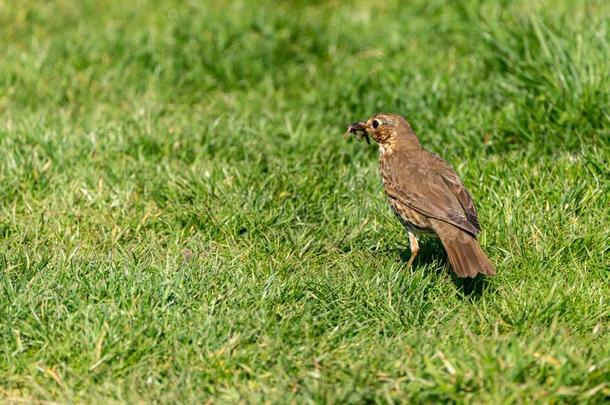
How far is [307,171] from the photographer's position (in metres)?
6.70

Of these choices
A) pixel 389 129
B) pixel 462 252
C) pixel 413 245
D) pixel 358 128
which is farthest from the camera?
pixel 358 128

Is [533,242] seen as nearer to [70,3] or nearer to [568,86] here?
[568,86]

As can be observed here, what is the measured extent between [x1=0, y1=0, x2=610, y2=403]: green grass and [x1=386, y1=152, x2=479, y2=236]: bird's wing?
0.31 metres

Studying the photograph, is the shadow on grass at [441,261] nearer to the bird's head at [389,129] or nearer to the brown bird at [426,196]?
the brown bird at [426,196]

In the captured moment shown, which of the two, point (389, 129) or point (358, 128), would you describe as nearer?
point (389, 129)

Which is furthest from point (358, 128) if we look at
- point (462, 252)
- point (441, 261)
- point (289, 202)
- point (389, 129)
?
point (462, 252)

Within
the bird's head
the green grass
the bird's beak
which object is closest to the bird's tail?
the green grass

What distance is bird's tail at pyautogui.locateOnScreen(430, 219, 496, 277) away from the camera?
16.7ft

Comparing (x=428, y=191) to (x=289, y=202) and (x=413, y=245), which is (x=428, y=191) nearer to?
(x=413, y=245)

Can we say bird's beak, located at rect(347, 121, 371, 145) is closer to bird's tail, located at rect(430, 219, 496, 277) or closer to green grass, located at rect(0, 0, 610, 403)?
green grass, located at rect(0, 0, 610, 403)

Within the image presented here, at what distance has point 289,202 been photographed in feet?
20.6

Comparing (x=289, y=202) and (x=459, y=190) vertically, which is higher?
(x=459, y=190)

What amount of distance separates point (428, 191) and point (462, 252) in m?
0.52

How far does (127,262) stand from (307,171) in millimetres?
1708
